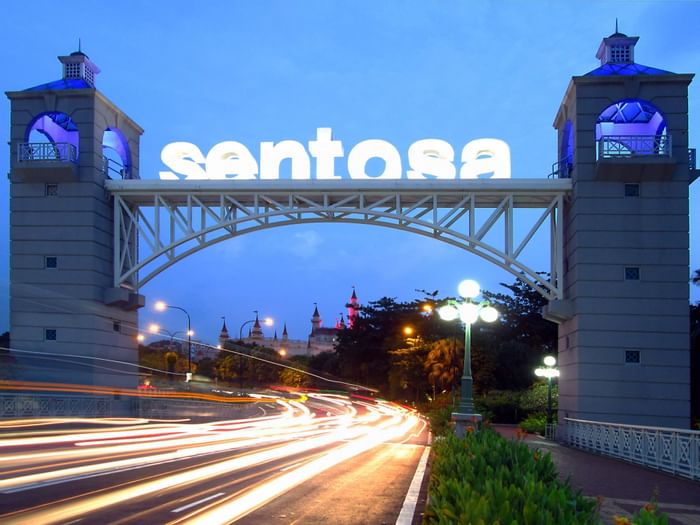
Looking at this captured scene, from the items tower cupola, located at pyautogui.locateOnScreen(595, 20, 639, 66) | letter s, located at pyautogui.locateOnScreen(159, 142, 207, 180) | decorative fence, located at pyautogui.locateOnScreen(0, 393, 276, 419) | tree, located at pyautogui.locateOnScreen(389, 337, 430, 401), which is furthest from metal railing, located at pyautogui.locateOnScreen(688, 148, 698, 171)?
tree, located at pyautogui.locateOnScreen(389, 337, 430, 401)

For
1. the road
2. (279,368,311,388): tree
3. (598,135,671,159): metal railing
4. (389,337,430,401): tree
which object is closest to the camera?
the road

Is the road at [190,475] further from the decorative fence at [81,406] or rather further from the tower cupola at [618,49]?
the tower cupola at [618,49]

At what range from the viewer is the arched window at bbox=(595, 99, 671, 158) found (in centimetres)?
3100

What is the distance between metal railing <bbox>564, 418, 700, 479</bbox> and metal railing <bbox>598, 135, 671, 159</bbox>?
10.1m

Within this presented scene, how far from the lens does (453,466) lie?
31.4 feet

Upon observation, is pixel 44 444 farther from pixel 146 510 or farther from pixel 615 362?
pixel 615 362

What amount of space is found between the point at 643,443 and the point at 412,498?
10.2 meters

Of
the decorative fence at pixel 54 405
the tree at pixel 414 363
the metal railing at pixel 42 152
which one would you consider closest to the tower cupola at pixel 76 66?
the metal railing at pixel 42 152

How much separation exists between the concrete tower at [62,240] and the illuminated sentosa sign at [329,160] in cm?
338

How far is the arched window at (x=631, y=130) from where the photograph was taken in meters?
31.0

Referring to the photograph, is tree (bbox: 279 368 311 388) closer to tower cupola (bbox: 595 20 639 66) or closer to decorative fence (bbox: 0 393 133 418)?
decorative fence (bbox: 0 393 133 418)

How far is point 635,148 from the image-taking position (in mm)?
31891

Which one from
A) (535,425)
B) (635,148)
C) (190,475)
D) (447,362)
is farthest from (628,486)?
(447,362)

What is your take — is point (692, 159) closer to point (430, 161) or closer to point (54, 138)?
point (430, 161)
